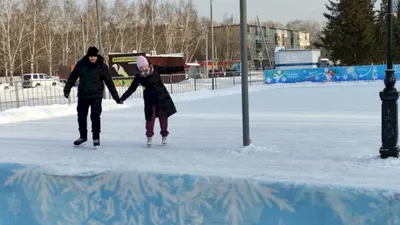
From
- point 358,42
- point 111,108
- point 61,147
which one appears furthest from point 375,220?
point 358,42

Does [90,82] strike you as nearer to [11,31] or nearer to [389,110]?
[389,110]

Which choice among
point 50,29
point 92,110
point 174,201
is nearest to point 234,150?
point 174,201

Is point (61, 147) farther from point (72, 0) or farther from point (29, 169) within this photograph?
point (72, 0)

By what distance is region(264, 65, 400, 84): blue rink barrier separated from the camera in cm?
3122

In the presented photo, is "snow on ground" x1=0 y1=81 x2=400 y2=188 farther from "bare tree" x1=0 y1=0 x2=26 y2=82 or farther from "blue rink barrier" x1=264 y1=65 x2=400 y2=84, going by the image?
"bare tree" x1=0 y1=0 x2=26 y2=82

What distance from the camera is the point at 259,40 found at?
123 m

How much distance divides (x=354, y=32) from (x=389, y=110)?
44.5 m

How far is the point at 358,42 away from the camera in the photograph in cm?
4662

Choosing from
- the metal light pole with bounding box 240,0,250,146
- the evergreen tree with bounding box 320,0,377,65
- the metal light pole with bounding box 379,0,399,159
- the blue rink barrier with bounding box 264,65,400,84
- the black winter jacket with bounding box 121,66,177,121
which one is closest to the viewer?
the metal light pole with bounding box 379,0,399,159

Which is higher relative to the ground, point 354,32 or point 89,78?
point 354,32

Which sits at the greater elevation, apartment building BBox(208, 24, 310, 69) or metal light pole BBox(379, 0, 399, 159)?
apartment building BBox(208, 24, 310, 69)

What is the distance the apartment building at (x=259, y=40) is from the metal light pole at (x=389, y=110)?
52107 millimetres

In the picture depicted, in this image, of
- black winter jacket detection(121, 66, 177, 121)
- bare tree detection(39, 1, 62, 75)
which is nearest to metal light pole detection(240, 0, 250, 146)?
black winter jacket detection(121, 66, 177, 121)

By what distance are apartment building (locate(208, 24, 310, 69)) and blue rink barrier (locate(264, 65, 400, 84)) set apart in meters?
24.1
